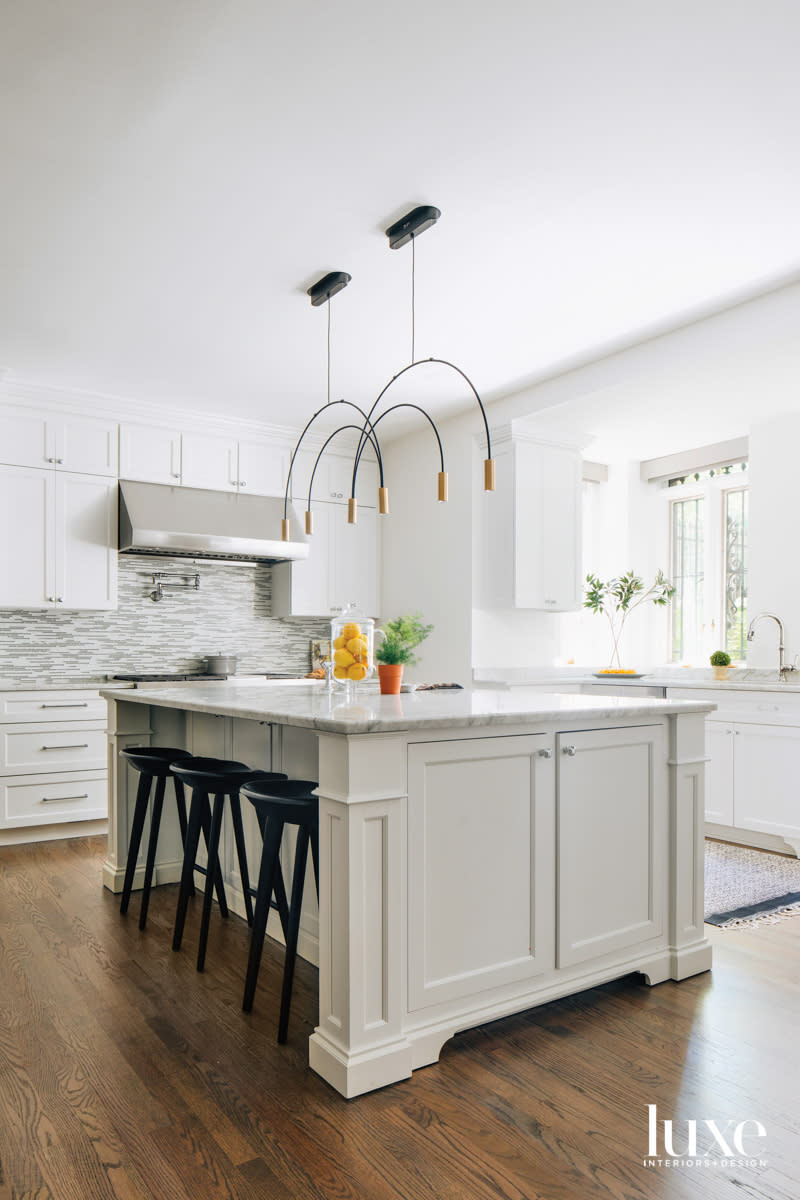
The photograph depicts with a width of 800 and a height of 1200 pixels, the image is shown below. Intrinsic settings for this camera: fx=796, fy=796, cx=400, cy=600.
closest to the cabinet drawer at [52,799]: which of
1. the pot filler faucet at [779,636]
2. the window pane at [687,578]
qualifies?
the pot filler faucet at [779,636]

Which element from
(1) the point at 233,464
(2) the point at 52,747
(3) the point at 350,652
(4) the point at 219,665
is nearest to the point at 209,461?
(1) the point at 233,464

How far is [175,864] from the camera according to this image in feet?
11.8

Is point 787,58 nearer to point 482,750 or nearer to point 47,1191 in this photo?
point 482,750

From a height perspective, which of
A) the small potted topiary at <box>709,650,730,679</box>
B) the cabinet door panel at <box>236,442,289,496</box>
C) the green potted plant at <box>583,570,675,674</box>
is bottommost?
the small potted topiary at <box>709,650,730,679</box>

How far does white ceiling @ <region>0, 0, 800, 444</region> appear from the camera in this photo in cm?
217

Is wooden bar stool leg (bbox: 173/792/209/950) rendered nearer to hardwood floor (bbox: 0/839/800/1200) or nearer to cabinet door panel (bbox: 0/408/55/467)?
hardwood floor (bbox: 0/839/800/1200)

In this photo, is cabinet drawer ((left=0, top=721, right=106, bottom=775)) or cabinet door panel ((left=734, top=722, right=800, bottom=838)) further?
cabinet drawer ((left=0, top=721, right=106, bottom=775))

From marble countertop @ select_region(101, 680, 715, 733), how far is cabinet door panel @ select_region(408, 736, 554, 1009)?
0.29 ft

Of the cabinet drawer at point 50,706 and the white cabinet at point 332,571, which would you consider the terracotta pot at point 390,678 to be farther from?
the white cabinet at point 332,571

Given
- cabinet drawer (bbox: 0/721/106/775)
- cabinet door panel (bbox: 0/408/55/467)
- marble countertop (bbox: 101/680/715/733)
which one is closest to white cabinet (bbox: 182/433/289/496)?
cabinet door panel (bbox: 0/408/55/467)

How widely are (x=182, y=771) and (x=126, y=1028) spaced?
77 centimetres

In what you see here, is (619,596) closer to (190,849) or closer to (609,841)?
(609,841)

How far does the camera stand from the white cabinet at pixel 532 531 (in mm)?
5320

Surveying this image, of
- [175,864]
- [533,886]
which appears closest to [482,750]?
[533,886]
